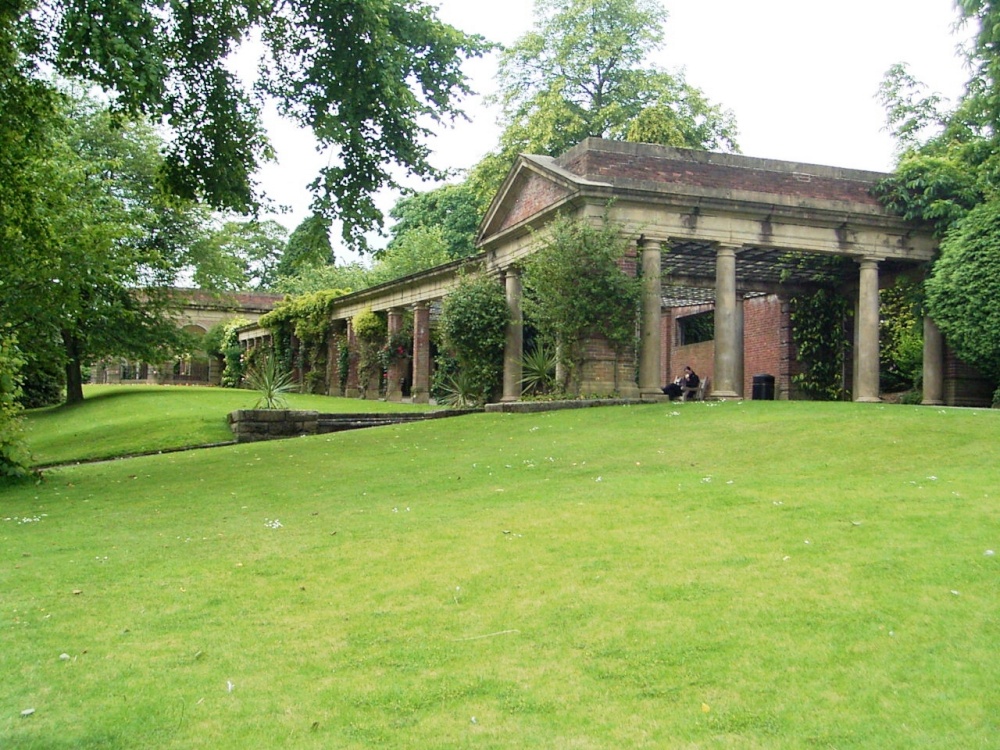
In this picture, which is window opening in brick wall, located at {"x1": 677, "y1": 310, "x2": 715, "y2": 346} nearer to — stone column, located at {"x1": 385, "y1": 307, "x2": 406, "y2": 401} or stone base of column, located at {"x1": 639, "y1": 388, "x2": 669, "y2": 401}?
stone column, located at {"x1": 385, "y1": 307, "x2": 406, "y2": 401}

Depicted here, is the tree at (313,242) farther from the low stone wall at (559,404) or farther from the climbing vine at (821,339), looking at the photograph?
the climbing vine at (821,339)

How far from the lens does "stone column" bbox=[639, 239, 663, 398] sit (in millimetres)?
18969

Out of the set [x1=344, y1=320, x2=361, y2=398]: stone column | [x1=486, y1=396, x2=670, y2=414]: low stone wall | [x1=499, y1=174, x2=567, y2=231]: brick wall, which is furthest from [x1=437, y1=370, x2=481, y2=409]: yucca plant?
[x1=344, y1=320, x2=361, y2=398]: stone column

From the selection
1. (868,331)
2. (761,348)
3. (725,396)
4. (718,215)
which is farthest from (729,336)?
(761,348)

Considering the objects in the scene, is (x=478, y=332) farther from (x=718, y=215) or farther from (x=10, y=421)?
(x=10, y=421)

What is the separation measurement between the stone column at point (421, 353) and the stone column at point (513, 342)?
8.33m

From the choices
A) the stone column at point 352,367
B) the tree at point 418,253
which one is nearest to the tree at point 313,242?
the stone column at point 352,367

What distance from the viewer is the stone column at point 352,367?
34.9 metres

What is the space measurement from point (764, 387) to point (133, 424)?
700 inches

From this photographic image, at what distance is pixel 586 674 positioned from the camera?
4430 mm

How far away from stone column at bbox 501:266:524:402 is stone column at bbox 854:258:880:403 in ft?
26.5

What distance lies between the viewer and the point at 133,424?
22062 mm

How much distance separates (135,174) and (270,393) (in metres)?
17.6

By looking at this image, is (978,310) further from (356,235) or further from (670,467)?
(356,235)
